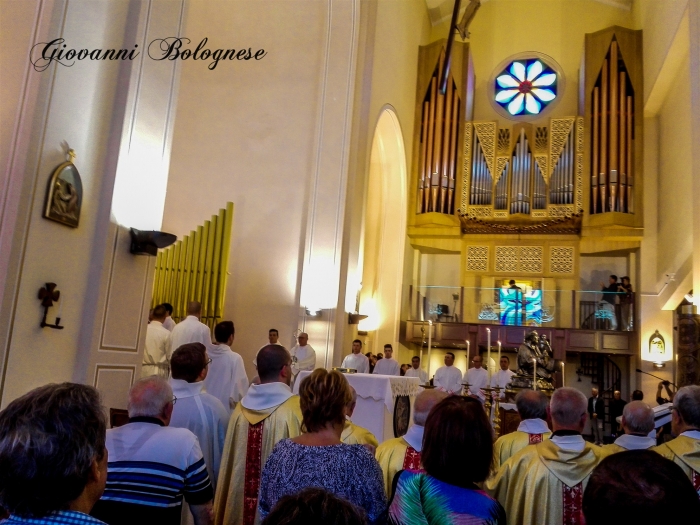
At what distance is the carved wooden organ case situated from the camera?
1432cm

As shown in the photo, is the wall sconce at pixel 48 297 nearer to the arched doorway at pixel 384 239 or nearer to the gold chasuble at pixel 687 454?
the gold chasuble at pixel 687 454

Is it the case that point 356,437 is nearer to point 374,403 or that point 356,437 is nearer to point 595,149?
point 374,403

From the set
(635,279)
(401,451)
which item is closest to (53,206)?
(401,451)

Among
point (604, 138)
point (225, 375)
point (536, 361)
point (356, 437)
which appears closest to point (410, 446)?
point (356, 437)

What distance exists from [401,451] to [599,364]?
41.7 ft

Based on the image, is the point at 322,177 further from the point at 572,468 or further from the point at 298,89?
the point at 572,468

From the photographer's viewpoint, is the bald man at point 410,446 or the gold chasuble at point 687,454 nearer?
the bald man at point 410,446

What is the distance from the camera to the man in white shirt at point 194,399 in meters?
3.15

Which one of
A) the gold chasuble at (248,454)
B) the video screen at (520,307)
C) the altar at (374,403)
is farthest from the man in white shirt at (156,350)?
the video screen at (520,307)

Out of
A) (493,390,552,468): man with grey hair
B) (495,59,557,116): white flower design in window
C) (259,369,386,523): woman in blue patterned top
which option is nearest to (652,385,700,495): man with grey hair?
(493,390,552,468): man with grey hair

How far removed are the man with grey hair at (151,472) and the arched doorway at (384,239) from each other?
38.3 feet

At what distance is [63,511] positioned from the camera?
135 cm

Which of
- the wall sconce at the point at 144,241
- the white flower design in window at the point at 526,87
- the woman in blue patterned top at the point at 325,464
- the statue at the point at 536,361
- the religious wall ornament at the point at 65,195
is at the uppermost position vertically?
the white flower design in window at the point at 526,87

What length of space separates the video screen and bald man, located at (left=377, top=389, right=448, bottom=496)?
11043 millimetres
